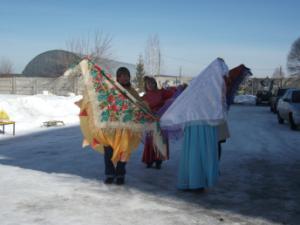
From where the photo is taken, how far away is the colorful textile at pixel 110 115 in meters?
7.56

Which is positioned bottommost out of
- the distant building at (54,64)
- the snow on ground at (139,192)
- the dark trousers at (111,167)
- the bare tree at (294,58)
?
the snow on ground at (139,192)

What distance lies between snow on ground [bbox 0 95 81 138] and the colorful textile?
966 cm

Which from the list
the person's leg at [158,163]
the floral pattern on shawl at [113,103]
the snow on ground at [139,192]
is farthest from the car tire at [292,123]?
the floral pattern on shawl at [113,103]

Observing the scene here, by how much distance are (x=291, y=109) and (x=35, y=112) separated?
1096 centimetres

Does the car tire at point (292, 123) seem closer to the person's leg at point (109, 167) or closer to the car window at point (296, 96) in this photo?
the car window at point (296, 96)

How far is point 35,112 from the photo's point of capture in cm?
2120

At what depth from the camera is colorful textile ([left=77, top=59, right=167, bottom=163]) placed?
756cm

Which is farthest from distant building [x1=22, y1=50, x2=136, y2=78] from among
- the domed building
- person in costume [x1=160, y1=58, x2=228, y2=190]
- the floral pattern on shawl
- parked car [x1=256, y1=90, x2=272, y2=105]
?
person in costume [x1=160, y1=58, x2=228, y2=190]

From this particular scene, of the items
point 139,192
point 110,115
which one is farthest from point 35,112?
point 139,192

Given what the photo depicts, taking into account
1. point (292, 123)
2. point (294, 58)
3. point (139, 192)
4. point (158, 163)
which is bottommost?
point (139, 192)

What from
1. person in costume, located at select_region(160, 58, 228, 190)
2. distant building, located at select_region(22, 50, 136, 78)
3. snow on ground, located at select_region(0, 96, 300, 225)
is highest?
distant building, located at select_region(22, 50, 136, 78)

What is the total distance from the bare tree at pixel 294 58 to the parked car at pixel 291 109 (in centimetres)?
6726

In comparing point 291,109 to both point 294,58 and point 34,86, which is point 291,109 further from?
point 294,58

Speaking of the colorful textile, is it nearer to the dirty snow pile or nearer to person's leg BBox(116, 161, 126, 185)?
person's leg BBox(116, 161, 126, 185)
